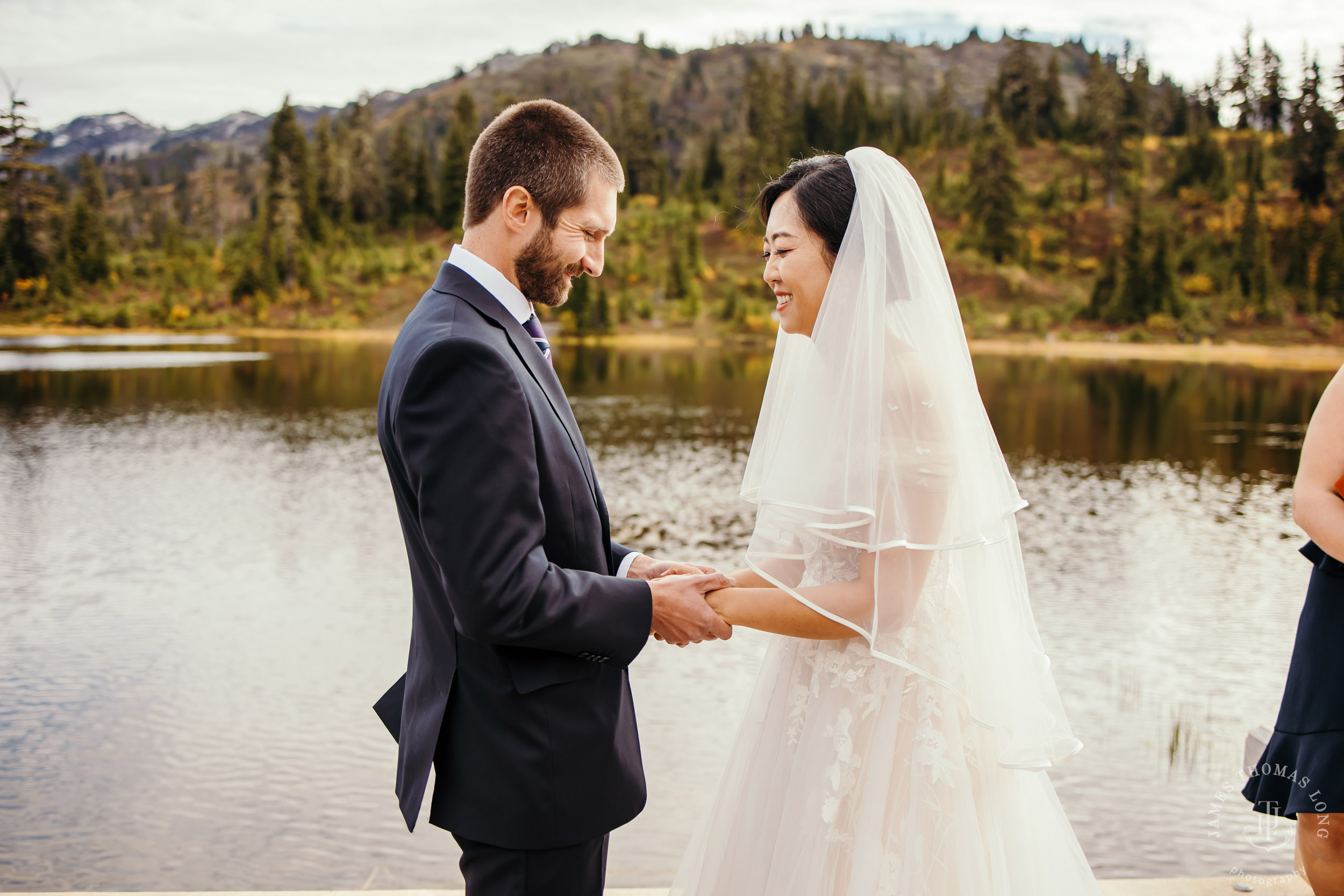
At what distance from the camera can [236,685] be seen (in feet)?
26.7

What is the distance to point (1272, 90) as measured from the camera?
80.9m

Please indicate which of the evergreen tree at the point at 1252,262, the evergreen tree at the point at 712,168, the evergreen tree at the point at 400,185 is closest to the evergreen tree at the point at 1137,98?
the evergreen tree at the point at 1252,262

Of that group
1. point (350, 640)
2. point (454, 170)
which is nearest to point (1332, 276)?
point (454, 170)

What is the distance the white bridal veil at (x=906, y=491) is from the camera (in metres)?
2.24

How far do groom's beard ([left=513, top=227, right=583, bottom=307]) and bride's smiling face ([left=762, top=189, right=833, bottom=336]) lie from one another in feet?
1.96

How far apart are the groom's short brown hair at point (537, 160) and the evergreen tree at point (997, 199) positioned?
63.9 m

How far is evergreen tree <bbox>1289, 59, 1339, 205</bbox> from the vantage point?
65.6 metres

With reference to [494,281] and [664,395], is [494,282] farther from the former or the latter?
[664,395]

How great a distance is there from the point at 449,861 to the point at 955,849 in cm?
415

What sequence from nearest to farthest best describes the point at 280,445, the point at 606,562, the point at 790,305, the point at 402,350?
the point at 402,350, the point at 606,562, the point at 790,305, the point at 280,445

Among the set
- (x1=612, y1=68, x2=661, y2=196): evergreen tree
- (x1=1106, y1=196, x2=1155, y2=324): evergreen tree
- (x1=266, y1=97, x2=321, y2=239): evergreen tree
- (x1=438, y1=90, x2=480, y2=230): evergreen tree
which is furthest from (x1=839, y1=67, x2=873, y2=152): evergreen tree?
(x1=266, y1=97, x2=321, y2=239): evergreen tree

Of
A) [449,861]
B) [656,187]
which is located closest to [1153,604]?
[449,861]

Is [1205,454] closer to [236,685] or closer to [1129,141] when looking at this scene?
[236,685]

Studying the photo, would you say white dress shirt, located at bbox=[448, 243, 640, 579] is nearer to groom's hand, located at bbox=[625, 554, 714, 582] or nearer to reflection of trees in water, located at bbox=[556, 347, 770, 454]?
groom's hand, located at bbox=[625, 554, 714, 582]
